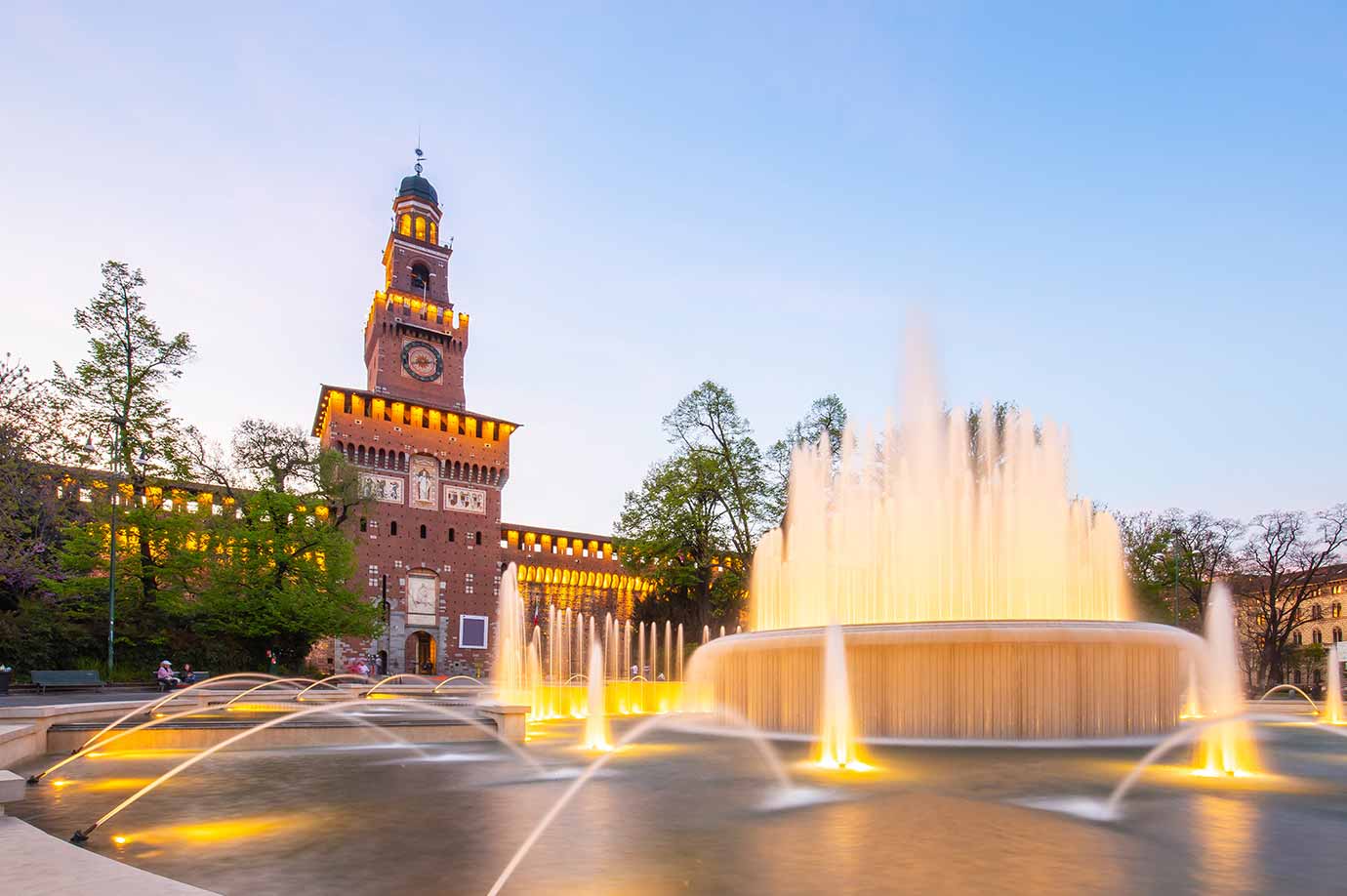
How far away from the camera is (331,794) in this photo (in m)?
7.18

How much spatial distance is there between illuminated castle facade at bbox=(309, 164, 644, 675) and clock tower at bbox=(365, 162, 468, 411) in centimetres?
8

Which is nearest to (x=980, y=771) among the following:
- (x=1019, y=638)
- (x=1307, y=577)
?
(x=1019, y=638)

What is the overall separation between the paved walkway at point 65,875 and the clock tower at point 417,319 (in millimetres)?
49930

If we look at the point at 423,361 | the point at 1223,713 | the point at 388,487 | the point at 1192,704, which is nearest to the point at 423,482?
the point at 388,487

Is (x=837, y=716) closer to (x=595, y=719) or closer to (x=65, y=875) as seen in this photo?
(x=595, y=719)

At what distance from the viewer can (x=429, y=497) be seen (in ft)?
168

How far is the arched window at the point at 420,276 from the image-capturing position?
188ft

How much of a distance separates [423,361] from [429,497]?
921cm

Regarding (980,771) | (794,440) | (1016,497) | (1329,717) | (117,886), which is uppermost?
(794,440)

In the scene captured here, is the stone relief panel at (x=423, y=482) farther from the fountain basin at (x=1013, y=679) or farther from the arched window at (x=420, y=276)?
the fountain basin at (x=1013, y=679)

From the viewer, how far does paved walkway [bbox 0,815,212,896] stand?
333 centimetres

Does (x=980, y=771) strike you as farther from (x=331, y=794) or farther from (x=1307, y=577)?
(x=1307, y=577)

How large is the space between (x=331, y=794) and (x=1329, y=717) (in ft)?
65.6

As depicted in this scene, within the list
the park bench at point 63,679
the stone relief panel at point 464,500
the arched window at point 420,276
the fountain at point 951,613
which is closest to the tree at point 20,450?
the park bench at point 63,679
